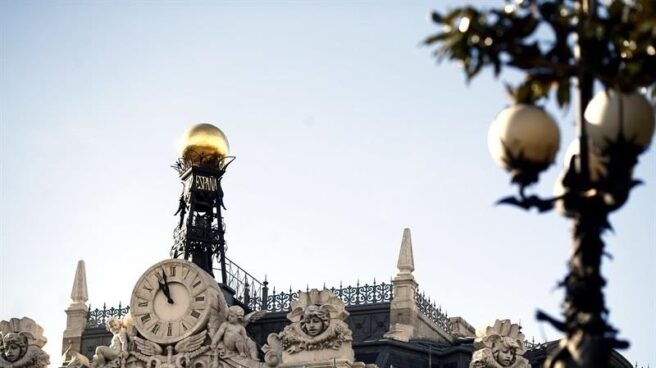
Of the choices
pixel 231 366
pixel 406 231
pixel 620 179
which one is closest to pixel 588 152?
pixel 620 179

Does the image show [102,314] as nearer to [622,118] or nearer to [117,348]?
[117,348]

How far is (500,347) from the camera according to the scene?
51.3 meters

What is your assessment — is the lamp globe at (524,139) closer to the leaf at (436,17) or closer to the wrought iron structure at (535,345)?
the leaf at (436,17)

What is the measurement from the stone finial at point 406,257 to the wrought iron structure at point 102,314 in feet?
31.9

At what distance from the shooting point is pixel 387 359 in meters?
54.4

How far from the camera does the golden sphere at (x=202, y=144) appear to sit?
6034cm

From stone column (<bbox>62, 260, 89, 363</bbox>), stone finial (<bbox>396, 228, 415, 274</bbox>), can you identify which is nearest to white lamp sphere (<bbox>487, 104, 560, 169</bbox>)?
stone finial (<bbox>396, 228, 415, 274</bbox>)

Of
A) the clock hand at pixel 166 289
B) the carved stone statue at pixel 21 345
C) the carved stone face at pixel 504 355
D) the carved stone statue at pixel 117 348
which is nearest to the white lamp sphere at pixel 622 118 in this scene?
the carved stone face at pixel 504 355

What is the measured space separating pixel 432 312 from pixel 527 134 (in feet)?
145

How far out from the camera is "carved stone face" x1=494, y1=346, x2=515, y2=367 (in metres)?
51.2

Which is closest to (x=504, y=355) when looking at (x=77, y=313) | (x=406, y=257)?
(x=406, y=257)

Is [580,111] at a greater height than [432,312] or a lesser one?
lesser

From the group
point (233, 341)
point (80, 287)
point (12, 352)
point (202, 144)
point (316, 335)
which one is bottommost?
point (316, 335)

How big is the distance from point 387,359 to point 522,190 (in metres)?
39.0
